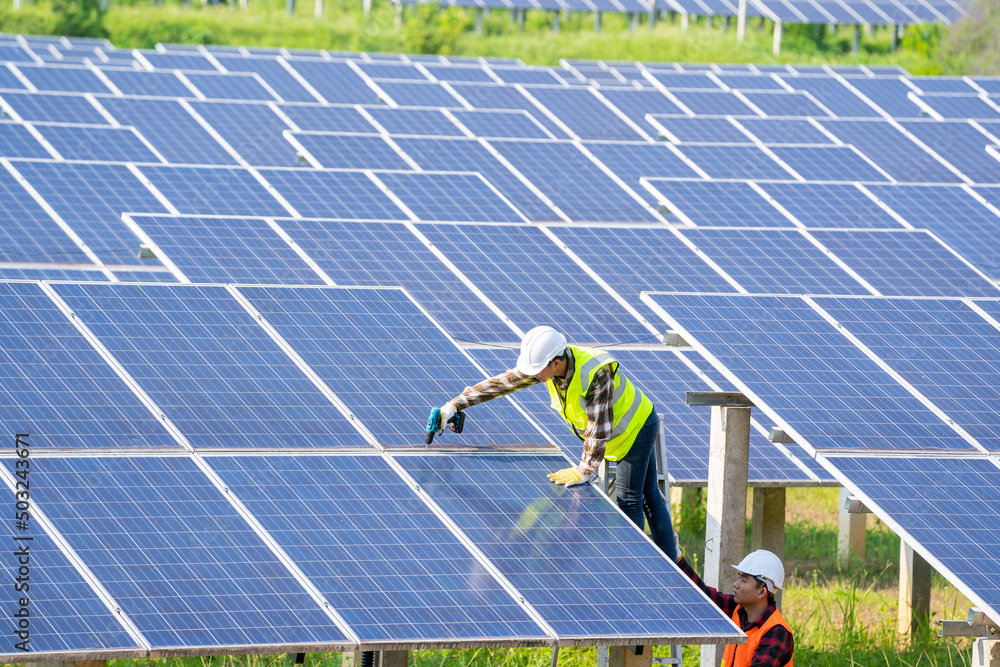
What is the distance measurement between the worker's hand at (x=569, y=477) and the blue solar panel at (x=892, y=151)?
15617 millimetres

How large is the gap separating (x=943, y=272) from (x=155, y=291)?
8804 millimetres

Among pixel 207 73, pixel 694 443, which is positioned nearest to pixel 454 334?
pixel 694 443

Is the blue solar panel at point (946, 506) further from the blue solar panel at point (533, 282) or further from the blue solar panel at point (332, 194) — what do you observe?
the blue solar panel at point (332, 194)

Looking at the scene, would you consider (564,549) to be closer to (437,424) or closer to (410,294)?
(437,424)

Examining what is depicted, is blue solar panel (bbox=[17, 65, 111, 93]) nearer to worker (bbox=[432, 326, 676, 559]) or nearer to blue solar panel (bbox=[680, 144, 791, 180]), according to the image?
blue solar panel (bbox=[680, 144, 791, 180])

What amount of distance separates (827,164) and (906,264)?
28.1ft

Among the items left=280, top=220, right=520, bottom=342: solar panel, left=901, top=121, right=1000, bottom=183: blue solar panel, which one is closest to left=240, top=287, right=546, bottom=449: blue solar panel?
left=280, top=220, right=520, bottom=342: solar panel

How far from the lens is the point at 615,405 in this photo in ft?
31.0

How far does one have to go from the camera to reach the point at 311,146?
20781 mm

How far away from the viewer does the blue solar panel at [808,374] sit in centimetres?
943

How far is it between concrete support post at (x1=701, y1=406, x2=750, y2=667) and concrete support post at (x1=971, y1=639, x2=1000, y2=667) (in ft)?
6.60

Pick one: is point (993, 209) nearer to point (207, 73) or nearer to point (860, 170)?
point (860, 170)

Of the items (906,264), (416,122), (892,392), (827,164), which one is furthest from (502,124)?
(892,392)

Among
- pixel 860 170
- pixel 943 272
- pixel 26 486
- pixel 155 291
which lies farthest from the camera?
pixel 860 170
